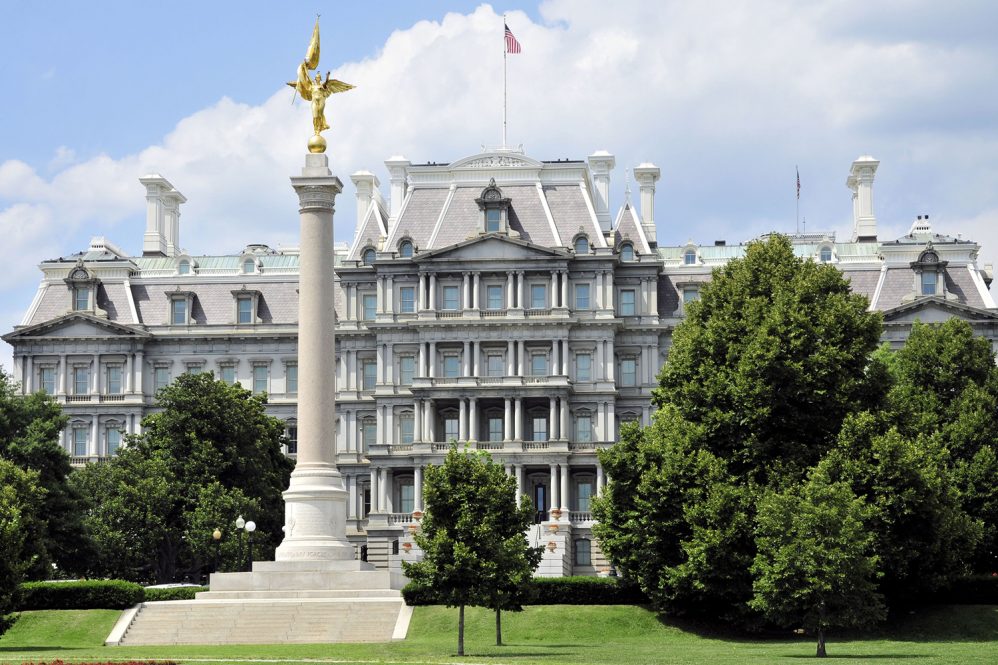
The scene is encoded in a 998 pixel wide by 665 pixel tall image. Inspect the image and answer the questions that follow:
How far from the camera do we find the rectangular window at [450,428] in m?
107

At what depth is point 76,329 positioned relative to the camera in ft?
378

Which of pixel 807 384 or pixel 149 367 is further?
pixel 149 367

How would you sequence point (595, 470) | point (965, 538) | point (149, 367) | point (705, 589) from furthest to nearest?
point (149, 367) < point (595, 470) < point (965, 538) < point (705, 589)

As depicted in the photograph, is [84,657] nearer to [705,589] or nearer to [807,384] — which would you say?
[705,589]

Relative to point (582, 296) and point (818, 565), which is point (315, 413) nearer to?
point (818, 565)

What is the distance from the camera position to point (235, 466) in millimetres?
91188

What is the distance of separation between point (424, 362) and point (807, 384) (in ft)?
142

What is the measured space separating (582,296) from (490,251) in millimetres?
6700

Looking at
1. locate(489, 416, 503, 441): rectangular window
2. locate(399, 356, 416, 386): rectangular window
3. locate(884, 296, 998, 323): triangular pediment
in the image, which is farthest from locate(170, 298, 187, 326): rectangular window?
locate(884, 296, 998, 323): triangular pediment

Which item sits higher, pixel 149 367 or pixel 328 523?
pixel 149 367

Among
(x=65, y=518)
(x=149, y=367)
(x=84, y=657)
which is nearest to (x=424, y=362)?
(x=149, y=367)

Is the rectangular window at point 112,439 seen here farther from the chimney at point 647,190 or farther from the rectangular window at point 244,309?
the chimney at point 647,190

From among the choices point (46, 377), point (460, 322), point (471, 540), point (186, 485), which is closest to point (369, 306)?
point (460, 322)

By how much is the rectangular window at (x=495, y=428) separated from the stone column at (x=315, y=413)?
37837 millimetres
